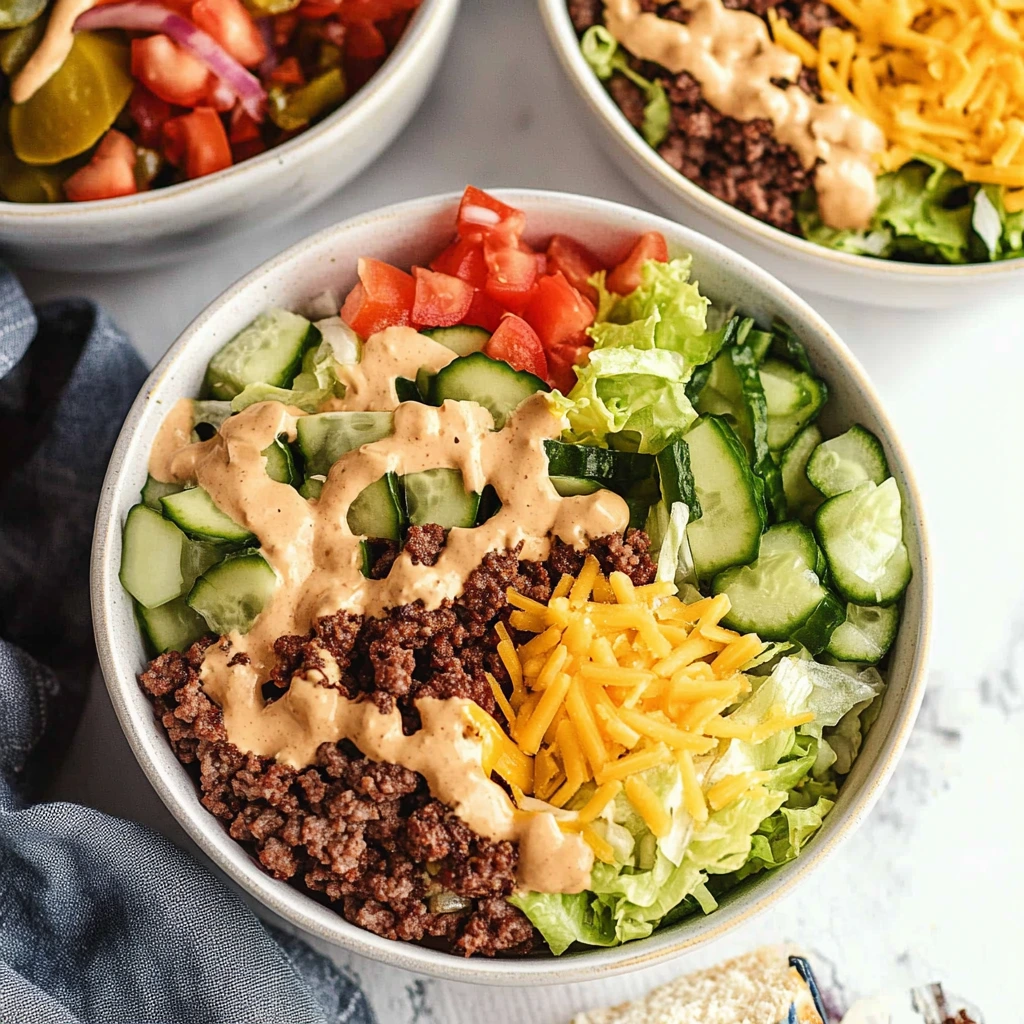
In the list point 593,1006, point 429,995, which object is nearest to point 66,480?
point 429,995

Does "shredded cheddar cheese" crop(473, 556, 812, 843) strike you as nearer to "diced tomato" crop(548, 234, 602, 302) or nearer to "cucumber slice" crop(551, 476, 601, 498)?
"cucumber slice" crop(551, 476, 601, 498)

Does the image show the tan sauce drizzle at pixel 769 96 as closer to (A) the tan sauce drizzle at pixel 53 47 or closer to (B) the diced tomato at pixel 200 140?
(B) the diced tomato at pixel 200 140

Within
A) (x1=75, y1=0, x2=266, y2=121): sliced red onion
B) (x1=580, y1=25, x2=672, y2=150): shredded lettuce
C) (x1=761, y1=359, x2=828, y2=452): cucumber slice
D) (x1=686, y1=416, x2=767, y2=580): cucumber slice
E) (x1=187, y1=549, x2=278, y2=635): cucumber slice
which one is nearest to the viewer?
(x1=187, y1=549, x2=278, y2=635): cucumber slice

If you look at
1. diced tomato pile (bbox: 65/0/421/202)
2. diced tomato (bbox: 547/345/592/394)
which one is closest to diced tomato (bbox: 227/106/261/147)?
diced tomato pile (bbox: 65/0/421/202)

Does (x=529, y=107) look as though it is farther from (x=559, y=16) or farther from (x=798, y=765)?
(x=798, y=765)

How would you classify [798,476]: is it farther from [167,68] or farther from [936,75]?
[167,68]

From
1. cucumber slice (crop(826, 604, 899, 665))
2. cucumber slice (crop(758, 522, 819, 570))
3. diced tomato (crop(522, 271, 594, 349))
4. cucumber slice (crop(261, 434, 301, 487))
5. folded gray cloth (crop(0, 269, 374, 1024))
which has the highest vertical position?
diced tomato (crop(522, 271, 594, 349))
